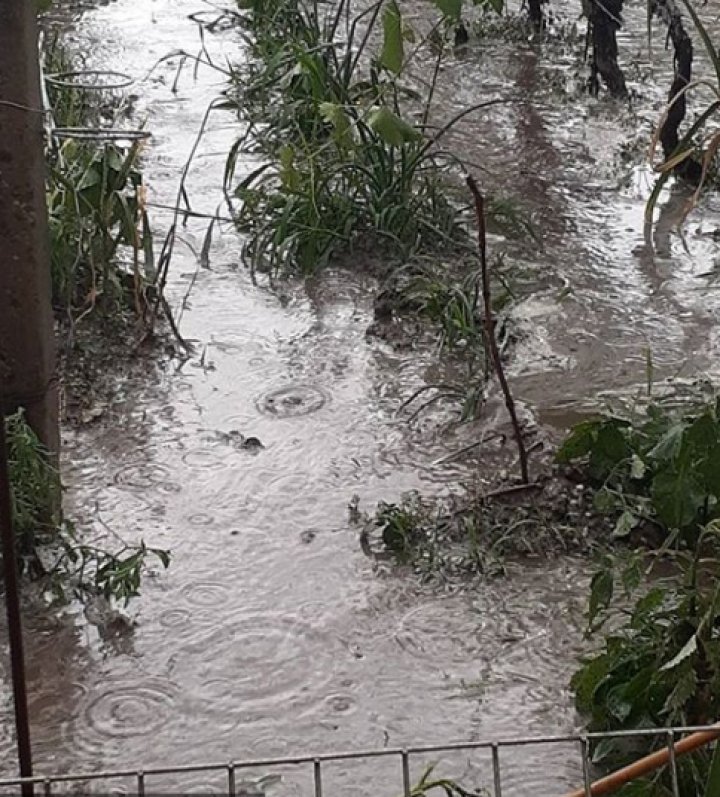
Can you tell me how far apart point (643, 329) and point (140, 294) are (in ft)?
5.26

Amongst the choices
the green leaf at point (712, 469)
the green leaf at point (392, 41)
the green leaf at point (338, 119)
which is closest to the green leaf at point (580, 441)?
the green leaf at point (712, 469)

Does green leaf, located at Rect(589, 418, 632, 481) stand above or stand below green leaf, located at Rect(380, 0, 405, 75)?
below

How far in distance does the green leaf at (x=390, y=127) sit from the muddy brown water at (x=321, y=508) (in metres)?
0.60

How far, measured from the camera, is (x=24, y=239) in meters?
3.45

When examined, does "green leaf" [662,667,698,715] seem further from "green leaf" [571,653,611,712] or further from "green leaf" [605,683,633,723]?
"green leaf" [571,653,611,712]

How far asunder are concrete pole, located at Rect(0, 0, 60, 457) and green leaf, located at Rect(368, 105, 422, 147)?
1523 mm

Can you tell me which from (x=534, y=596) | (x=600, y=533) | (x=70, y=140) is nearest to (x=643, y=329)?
(x=600, y=533)

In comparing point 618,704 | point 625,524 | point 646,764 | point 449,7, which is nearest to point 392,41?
point 449,7

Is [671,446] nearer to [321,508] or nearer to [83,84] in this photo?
[321,508]

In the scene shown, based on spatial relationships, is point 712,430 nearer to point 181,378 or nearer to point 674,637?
point 674,637

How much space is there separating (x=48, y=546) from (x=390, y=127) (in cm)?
186

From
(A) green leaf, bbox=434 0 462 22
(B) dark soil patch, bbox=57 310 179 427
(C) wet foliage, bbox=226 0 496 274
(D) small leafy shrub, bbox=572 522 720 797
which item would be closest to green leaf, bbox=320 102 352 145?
(C) wet foliage, bbox=226 0 496 274

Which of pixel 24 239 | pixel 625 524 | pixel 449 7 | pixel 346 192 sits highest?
pixel 449 7

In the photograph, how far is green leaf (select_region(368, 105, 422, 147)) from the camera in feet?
15.5
